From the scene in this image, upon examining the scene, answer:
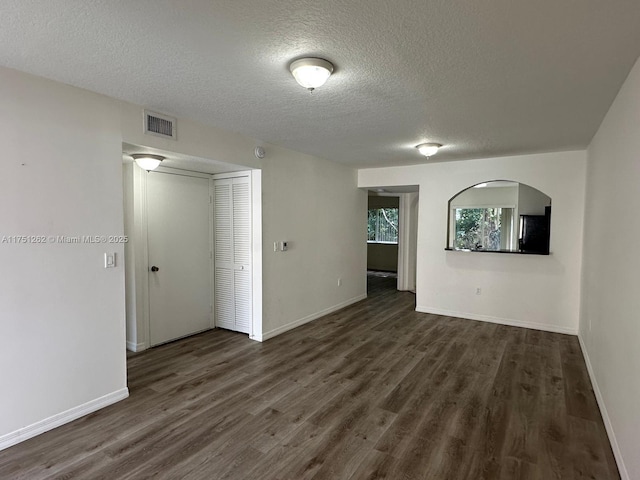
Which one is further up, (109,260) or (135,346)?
(109,260)

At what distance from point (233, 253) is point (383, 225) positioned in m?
7.25

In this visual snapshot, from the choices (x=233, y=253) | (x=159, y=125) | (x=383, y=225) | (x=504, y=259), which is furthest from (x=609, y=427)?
(x=383, y=225)

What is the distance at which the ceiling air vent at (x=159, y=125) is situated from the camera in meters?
3.06

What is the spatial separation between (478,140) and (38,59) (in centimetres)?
416

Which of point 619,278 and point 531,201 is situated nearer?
point 619,278

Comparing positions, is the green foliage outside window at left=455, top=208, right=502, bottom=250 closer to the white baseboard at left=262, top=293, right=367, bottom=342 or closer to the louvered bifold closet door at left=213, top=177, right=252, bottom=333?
the white baseboard at left=262, top=293, right=367, bottom=342

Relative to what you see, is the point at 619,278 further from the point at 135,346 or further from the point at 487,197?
the point at 135,346

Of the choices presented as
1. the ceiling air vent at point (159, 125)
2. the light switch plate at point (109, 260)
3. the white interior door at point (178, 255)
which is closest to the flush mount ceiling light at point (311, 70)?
the ceiling air vent at point (159, 125)

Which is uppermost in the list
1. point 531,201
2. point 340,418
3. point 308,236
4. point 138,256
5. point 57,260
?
point 531,201

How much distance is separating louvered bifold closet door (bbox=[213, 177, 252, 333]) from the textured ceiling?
4.37 feet

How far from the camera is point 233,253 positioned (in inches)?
186

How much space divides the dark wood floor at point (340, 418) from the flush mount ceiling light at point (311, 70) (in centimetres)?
244

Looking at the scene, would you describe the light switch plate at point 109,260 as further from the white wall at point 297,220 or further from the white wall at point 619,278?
the white wall at point 619,278

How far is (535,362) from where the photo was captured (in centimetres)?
379
